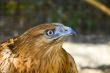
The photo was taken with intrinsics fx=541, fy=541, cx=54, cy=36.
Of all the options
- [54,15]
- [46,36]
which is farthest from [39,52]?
[54,15]

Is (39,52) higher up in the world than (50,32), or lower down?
lower down

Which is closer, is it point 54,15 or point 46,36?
point 46,36

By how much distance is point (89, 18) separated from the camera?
1188cm

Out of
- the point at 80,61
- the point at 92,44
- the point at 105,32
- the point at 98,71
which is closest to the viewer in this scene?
the point at 98,71

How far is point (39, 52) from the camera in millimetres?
5262

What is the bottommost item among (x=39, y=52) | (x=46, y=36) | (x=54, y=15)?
(x=54, y=15)

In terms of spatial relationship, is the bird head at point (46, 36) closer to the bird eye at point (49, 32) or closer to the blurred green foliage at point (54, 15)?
the bird eye at point (49, 32)

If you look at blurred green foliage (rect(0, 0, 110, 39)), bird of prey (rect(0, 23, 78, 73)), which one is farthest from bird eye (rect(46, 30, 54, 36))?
blurred green foliage (rect(0, 0, 110, 39))

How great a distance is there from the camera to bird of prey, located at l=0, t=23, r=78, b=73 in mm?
5203

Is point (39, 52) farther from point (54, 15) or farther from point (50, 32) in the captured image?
point (54, 15)

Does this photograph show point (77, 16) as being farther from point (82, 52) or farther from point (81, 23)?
point (82, 52)

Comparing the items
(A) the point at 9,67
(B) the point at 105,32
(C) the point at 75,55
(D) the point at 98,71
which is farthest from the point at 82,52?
(A) the point at 9,67

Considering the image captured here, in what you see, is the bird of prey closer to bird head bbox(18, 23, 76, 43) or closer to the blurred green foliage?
bird head bbox(18, 23, 76, 43)

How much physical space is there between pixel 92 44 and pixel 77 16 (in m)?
1.64
